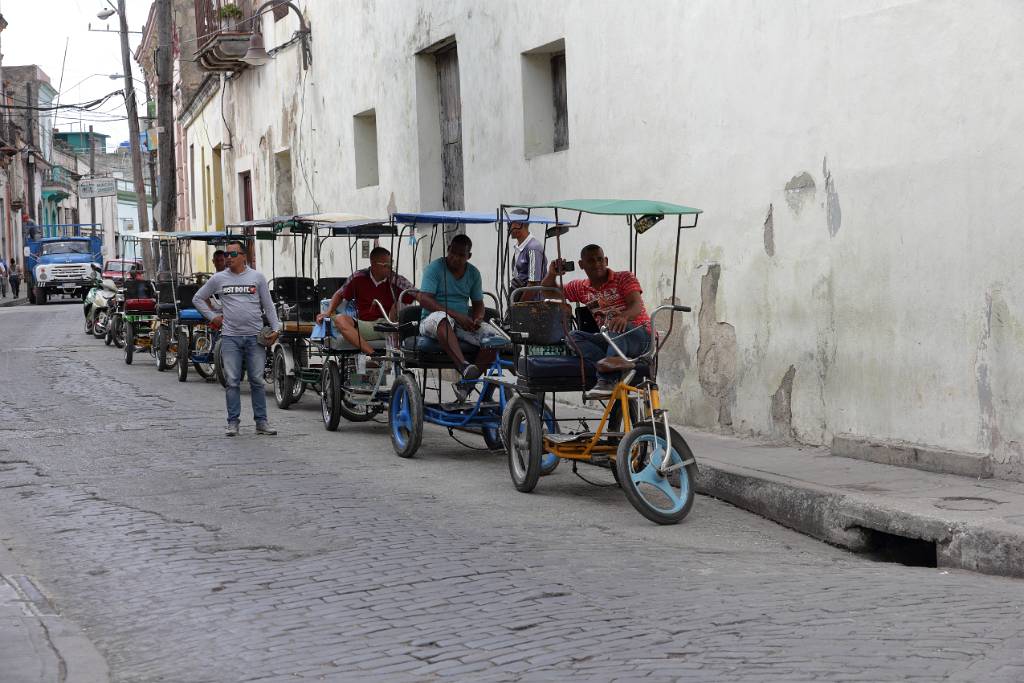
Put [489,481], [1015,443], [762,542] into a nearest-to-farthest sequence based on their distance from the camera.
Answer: [762,542], [1015,443], [489,481]

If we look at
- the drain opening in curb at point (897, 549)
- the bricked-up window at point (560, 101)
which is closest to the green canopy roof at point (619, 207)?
the drain opening in curb at point (897, 549)

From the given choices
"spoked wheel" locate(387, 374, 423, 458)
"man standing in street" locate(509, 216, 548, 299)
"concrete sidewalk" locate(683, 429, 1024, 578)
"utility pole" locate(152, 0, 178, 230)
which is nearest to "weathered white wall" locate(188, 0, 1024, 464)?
"concrete sidewalk" locate(683, 429, 1024, 578)

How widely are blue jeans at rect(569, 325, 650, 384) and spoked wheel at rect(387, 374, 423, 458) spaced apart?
6.30 ft

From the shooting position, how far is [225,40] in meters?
24.2

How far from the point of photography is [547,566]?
6641mm

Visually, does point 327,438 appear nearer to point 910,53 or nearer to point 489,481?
point 489,481

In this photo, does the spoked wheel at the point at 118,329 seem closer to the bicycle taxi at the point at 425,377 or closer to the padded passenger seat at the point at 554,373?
the bicycle taxi at the point at 425,377

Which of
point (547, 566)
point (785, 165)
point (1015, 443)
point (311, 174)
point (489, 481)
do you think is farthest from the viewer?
point (311, 174)

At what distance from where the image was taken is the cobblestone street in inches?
202

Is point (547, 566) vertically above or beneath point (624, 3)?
beneath

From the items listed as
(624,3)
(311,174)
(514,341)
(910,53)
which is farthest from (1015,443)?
(311,174)

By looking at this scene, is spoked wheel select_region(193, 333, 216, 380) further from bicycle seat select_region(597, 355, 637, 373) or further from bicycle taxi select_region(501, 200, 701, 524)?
bicycle seat select_region(597, 355, 637, 373)

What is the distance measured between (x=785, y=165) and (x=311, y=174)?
13066mm

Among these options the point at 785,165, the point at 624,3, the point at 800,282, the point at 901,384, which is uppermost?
the point at 624,3
